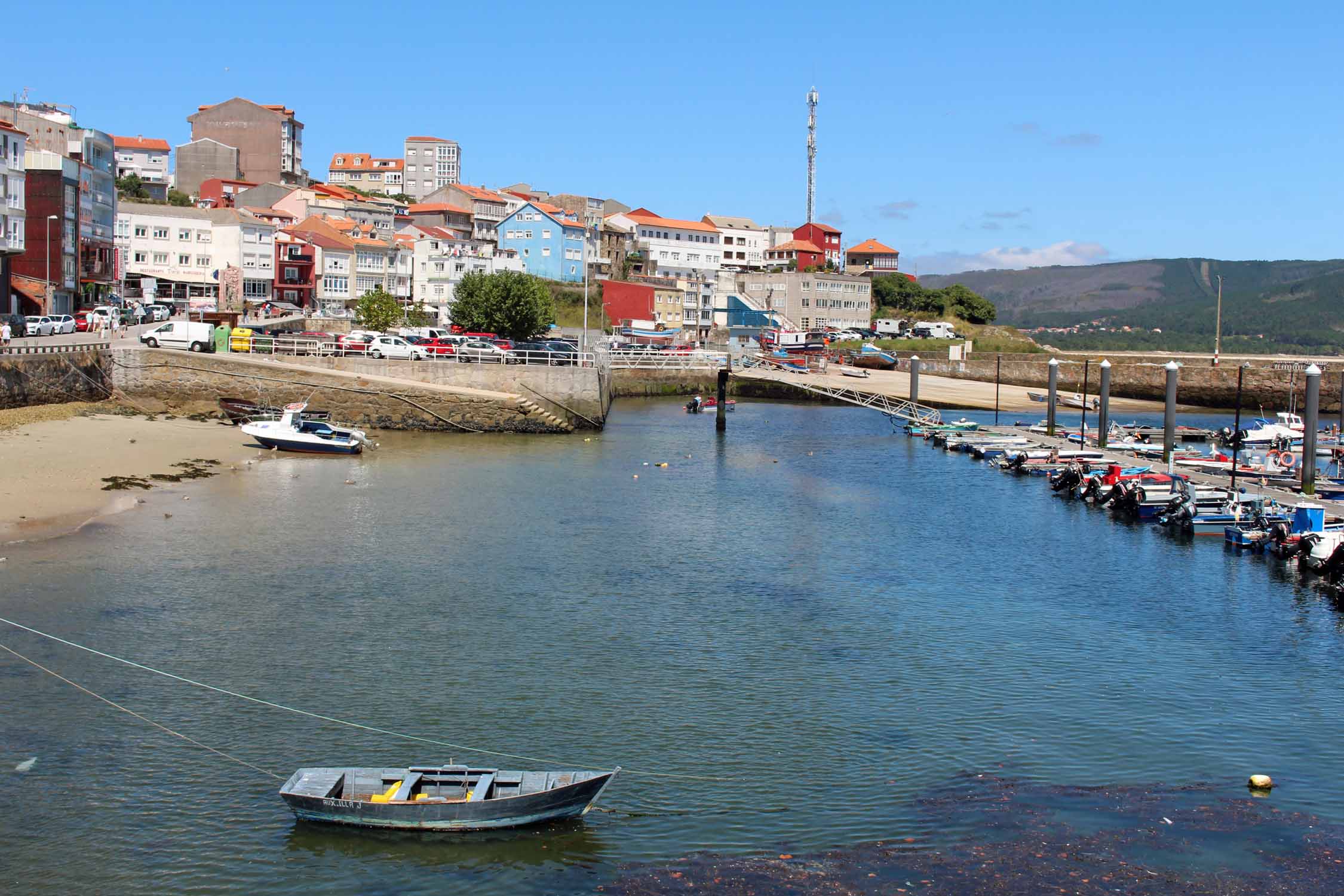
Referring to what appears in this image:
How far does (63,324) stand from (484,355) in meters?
22.5

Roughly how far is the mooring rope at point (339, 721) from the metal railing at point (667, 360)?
67622 mm

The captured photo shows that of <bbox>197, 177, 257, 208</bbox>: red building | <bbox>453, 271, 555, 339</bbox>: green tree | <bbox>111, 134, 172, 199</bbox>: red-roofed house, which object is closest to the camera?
A: <bbox>453, 271, 555, 339</bbox>: green tree

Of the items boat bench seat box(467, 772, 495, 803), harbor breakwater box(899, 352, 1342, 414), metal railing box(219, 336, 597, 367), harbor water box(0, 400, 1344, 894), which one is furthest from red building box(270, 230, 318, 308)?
boat bench seat box(467, 772, 495, 803)

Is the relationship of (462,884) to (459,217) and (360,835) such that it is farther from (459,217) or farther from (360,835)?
(459,217)

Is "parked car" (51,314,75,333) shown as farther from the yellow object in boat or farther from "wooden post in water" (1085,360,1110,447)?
the yellow object in boat

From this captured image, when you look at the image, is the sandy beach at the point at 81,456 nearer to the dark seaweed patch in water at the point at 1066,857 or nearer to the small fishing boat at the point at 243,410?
the small fishing boat at the point at 243,410

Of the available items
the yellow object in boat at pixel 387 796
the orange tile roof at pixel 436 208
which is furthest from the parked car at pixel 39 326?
the orange tile roof at pixel 436 208

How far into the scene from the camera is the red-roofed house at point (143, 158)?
151 m

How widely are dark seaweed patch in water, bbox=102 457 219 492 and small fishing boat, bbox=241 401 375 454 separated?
12.8 feet

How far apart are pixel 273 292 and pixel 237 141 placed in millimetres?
65532

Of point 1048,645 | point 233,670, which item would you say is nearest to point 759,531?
point 1048,645

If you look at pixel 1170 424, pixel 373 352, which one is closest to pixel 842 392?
pixel 373 352

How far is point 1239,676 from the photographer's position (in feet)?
79.6

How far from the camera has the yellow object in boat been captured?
1652 centimetres
